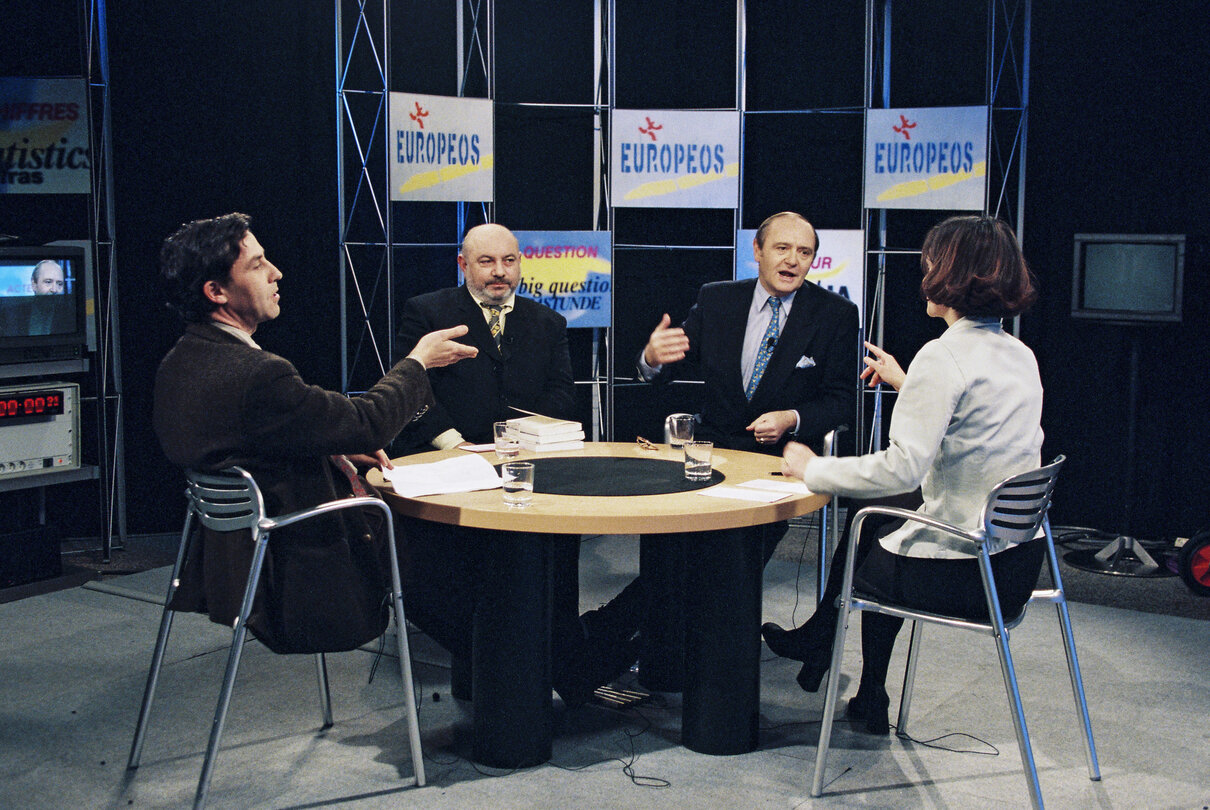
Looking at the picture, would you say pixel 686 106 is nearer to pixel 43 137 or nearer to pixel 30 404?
pixel 43 137

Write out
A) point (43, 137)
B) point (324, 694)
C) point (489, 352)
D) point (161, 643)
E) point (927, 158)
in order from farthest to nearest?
point (927, 158)
point (43, 137)
point (489, 352)
point (324, 694)
point (161, 643)

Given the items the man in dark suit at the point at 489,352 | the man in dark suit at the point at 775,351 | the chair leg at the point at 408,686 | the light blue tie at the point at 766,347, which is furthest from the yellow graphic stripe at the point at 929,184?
the chair leg at the point at 408,686

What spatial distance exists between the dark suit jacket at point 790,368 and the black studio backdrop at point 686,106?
228 centimetres

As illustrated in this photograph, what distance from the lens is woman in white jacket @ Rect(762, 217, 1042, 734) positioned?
266 centimetres

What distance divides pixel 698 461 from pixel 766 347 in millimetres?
1078

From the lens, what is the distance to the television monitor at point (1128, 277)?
522 centimetres

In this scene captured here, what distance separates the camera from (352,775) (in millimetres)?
3004

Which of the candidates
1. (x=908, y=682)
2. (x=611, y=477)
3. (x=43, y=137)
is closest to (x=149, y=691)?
(x=611, y=477)

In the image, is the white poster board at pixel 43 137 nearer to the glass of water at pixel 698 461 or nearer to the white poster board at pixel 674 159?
the white poster board at pixel 674 159

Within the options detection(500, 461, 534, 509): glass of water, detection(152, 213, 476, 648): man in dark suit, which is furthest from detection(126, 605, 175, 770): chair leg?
detection(500, 461, 534, 509): glass of water

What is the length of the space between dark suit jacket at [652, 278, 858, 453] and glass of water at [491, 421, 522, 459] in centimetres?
73

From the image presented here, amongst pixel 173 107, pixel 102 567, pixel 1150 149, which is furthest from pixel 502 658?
pixel 1150 149

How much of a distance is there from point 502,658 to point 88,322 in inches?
136

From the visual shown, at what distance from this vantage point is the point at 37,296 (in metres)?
4.98
